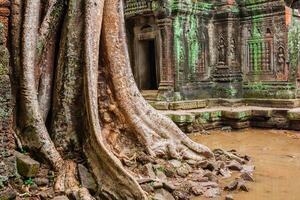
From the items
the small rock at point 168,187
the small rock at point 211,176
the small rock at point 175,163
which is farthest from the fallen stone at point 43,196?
the small rock at point 211,176

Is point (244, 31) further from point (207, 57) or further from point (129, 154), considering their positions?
point (129, 154)

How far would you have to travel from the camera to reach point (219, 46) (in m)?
10.4

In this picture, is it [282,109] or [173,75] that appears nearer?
[282,109]

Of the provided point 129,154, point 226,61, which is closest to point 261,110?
point 226,61

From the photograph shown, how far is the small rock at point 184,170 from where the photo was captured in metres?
4.43

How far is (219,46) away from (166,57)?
1615 mm

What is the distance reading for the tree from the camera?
3.88 metres

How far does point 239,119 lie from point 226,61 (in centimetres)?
201

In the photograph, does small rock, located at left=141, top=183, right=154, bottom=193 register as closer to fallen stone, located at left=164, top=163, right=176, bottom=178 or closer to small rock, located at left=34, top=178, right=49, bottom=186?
fallen stone, located at left=164, top=163, right=176, bottom=178

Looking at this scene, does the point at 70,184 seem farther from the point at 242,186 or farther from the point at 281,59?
the point at 281,59

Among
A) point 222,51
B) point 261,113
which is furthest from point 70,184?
point 222,51

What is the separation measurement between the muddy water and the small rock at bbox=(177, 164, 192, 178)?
40 cm

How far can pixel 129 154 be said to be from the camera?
4.40 meters

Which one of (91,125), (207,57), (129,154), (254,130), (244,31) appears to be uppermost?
(244,31)
